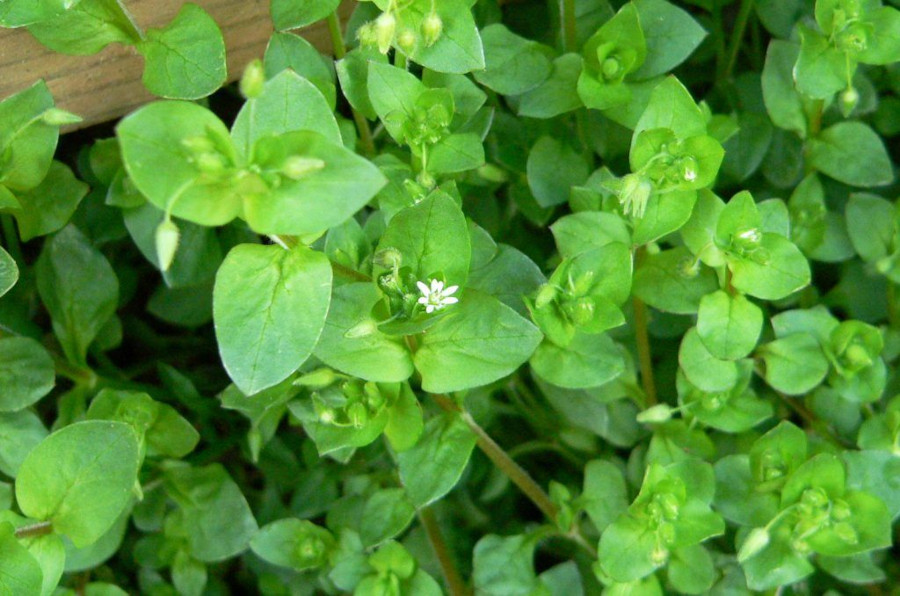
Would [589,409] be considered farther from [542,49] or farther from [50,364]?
[50,364]

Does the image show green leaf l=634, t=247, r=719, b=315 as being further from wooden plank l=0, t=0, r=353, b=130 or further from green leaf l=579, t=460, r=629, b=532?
wooden plank l=0, t=0, r=353, b=130

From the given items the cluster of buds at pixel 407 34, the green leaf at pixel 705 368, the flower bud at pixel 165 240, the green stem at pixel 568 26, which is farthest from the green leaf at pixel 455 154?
the flower bud at pixel 165 240

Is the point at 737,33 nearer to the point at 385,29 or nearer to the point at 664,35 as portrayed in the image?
the point at 664,35

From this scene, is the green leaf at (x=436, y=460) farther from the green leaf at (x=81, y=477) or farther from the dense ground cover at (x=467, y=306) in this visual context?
the green leaf at (x=81, y=477)

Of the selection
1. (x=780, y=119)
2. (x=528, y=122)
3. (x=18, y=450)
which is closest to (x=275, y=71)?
(x=528, y=122)

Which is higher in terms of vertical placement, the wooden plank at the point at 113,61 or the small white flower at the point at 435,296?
the wooden plank at the point at 113,61

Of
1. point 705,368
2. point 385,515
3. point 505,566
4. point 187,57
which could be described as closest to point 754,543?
point 705,368
